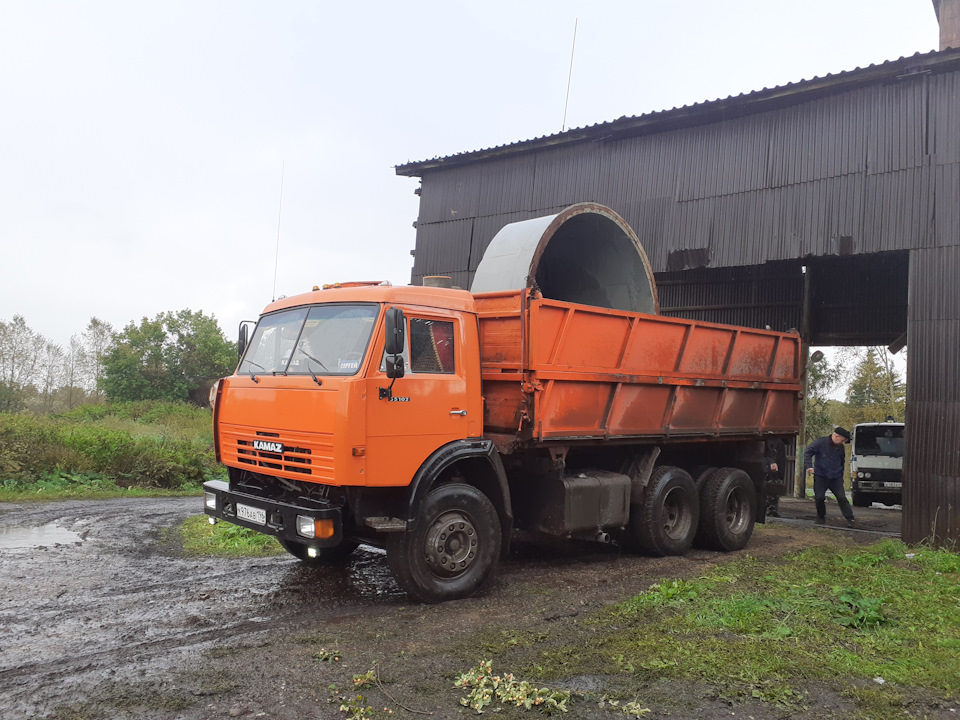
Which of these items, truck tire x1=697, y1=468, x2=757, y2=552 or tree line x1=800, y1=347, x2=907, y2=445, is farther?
tree line x1=800, y1=347, x2=907, y2=445

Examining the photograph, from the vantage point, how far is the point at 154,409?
27922mm

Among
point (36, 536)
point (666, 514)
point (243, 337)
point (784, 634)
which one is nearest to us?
point (784, 634)

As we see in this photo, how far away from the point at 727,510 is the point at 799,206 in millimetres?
4840

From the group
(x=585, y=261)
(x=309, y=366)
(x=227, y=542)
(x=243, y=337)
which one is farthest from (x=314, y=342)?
(x=585, y=261)

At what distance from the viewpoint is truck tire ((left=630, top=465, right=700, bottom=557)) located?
776 cm

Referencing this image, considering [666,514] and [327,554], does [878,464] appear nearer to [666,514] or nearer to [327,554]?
[666,514]

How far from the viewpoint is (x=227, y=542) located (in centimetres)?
822

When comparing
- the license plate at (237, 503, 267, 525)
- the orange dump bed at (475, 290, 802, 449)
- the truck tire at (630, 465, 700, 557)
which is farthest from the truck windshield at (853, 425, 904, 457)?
the license plate at (237, 503, 267, 525)

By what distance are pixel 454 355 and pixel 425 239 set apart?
958 centimetres

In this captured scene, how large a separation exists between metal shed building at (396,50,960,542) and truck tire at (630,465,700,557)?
125 inches

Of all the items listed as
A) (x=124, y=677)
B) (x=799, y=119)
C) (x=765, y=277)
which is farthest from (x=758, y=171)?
(x=124, y=677)

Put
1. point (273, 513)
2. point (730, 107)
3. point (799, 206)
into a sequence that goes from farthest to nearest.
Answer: point (730, 107), point (799, 206), point (273, 513)

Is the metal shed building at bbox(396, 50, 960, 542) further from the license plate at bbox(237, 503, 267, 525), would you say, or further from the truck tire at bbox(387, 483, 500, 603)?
the license plate at bbox(237, 503, 267, 525)

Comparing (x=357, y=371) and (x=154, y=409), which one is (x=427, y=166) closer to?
(x=357, y=371)
